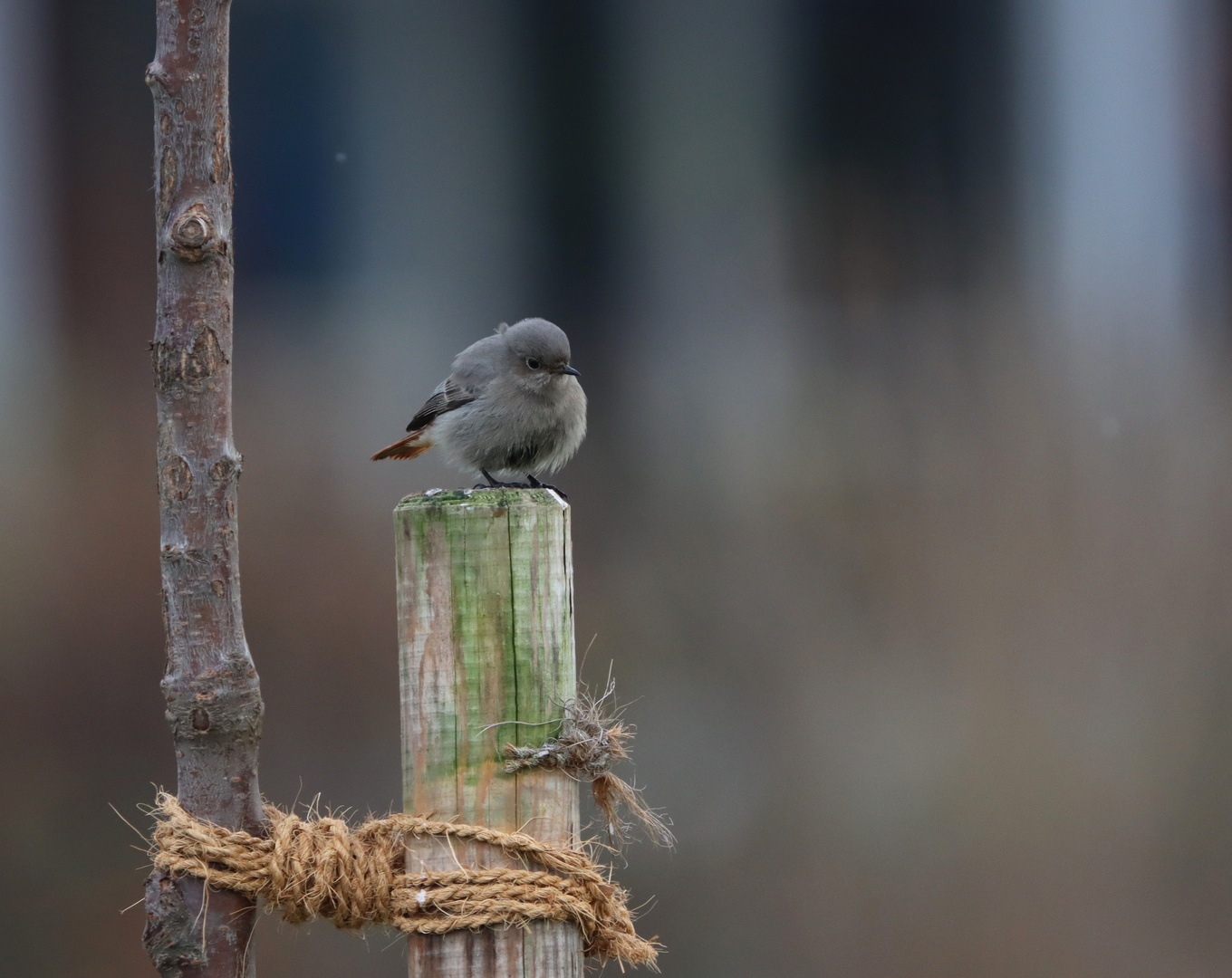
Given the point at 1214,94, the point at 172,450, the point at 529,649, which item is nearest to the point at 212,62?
the point at 172,450

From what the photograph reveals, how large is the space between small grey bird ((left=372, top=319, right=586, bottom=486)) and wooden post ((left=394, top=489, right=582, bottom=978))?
1.44 metres

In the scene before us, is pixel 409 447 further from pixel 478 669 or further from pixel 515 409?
pixel 478 669

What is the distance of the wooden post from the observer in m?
2.12

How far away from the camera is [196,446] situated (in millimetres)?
2117

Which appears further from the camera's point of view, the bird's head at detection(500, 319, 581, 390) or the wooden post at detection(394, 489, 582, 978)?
the bird's head at detection(500, 319, 581, 390)

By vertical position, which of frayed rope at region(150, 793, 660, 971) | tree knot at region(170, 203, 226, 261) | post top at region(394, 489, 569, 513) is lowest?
frayed rope at region(150, 793, 660, 971)

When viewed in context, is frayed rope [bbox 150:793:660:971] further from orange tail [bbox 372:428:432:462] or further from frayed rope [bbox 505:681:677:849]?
orange tail [bbox 372:428:432:462]

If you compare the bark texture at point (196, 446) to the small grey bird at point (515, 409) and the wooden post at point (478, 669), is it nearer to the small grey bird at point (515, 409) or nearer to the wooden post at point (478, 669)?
the wooden post at point (478, 669)

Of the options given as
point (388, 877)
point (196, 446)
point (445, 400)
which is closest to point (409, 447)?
point (445, 400)

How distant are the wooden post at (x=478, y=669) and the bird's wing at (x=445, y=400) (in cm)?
161

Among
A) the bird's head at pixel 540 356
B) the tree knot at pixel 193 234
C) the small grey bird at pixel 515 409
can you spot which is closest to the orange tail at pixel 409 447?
the small grey bird at pixel 515 409

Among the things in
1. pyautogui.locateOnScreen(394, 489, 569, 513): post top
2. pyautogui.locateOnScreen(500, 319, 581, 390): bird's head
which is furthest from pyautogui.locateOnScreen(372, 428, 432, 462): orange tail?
pyautogui.locateOnScreen(394, 489, 569, 513): post top

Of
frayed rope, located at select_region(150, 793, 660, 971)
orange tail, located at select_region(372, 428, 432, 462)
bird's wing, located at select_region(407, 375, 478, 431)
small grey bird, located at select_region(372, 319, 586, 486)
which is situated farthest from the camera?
orange tail, located at select_region(372, 428, 432, 462)

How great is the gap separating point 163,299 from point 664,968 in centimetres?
407
